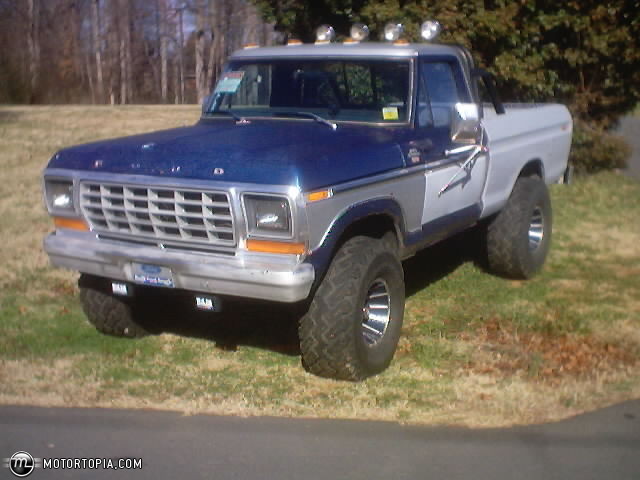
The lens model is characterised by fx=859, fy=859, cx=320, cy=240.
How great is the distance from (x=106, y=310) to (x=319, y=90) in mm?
2144

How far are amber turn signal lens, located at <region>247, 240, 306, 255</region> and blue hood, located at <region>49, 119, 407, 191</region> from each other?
322 mm

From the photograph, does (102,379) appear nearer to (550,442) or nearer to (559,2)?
(550,442)

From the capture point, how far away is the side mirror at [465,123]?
587cm

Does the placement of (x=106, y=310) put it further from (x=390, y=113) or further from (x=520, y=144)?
(x=520, y=144)

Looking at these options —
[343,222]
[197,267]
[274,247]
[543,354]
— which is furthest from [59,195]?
[543,354]

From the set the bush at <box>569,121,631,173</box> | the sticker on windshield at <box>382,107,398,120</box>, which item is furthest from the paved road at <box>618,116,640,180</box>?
the sticker on windshield at <box>382,107,398,120</box>

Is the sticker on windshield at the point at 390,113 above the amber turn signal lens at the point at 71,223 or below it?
above

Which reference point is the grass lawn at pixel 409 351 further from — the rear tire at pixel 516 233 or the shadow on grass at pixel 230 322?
the rear tire at pixel 516 233

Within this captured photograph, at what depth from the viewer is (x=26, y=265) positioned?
797 centimetres

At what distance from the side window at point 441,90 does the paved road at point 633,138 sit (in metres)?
7.81

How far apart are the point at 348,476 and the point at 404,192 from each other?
2003 millimetres

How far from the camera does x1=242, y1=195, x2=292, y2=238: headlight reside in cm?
453

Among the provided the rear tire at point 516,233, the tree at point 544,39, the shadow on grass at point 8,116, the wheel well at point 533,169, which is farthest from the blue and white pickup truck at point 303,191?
the shadow on grass at point 8,116

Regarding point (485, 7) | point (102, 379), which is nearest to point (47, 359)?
point (102, 379)
